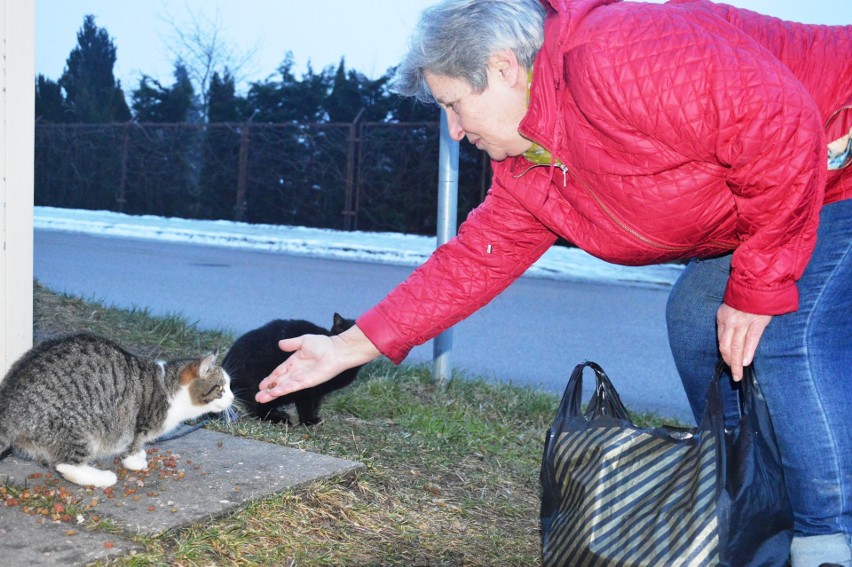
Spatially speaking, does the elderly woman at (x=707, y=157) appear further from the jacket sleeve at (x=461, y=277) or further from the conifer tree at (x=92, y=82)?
the conifer tree at (x=92, y=82)

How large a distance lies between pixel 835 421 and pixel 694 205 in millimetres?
645

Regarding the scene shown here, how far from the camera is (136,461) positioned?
3070 millimetres

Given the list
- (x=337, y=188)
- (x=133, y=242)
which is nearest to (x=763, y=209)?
(x=133, y=242)

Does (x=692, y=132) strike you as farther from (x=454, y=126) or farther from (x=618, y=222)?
(x=454, y=126)

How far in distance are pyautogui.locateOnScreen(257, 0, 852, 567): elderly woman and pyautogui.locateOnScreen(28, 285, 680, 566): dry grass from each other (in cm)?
101

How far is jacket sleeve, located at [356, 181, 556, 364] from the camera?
2.76m

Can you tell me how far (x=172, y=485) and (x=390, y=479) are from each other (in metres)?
0.80

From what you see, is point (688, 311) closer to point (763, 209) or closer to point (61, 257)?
point (763, 209)

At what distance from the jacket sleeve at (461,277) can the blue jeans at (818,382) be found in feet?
2.67

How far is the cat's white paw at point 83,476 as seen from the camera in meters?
2.83

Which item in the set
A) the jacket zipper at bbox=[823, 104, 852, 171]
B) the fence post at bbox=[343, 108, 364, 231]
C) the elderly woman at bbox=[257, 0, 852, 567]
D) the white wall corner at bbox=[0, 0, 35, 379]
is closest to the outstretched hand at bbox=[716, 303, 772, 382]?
the elderly woman at bbox=[257, 0, 852, 567]

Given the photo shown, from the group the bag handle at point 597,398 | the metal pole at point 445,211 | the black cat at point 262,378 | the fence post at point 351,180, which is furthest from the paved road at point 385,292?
the fence post at point 351,180

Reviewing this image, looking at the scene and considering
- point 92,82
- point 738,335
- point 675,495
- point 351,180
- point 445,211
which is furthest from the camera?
point 92,82

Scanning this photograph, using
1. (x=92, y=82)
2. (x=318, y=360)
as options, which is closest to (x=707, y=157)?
(x=318, y=360)
